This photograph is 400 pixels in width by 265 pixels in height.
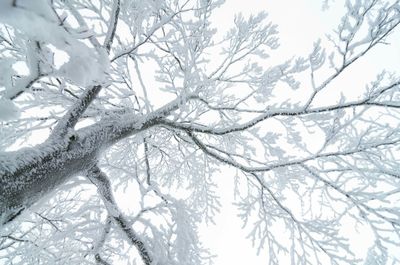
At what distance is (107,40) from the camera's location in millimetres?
2410

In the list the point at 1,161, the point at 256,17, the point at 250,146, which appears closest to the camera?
the point at 1,161

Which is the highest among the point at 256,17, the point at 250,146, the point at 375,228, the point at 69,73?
the point at 256,17

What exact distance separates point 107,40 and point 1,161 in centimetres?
110

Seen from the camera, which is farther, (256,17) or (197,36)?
(256,17)

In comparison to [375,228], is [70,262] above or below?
below

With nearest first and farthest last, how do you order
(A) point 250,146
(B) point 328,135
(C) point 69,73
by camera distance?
(C) point 69,73
(B) point 328,135
(A) point 250,146

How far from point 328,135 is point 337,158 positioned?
63cm

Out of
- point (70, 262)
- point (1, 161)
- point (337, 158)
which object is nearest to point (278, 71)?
Result: point (337, 158)

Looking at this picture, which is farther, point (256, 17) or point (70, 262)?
point (70, 262)

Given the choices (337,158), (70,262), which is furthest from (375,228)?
(70,262)

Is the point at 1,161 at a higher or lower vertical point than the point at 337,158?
lower

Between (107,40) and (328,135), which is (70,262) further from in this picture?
(328,135)

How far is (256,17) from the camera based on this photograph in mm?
4070

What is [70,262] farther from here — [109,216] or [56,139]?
[56,139]
